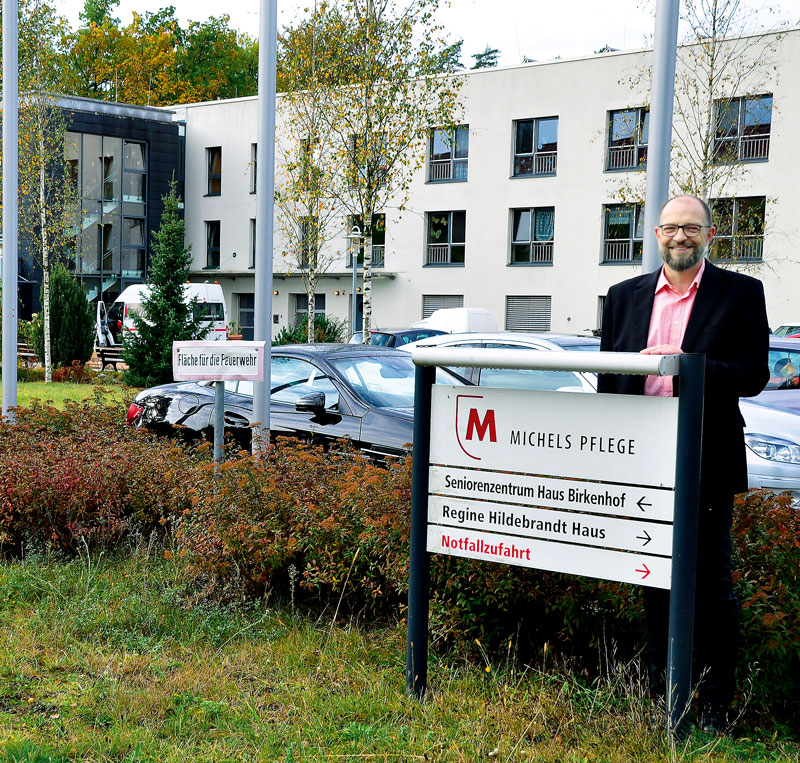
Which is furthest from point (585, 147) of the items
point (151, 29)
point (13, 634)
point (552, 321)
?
point (151, 29)

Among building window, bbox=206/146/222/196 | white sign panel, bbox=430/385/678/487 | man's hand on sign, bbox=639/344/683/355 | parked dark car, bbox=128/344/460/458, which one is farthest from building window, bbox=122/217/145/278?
man's hand on sign, bbox=639/344/683/355

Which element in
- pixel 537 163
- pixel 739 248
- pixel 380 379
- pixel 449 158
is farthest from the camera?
pixel 449 158

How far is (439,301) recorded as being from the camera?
128 ft

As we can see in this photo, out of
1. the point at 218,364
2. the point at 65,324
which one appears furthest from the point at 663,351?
the point at 65,324

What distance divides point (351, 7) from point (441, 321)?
9.31 metres

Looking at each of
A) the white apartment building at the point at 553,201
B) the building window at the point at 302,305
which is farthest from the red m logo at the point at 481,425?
the building window at the point at 302,305

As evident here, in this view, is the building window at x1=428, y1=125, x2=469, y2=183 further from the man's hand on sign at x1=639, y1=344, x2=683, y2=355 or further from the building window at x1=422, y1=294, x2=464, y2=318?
the man's hand on sign at x1=639, y1=344, x2=683, y2=355

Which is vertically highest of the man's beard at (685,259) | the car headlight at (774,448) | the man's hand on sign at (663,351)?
the man's beard at (685,259)

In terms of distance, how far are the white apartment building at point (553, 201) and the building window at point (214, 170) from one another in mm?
5244

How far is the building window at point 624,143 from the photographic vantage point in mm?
33469

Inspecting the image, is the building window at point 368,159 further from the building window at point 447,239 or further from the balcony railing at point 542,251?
the building window at point 447,239

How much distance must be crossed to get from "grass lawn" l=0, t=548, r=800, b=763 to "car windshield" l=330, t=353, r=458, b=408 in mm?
3042

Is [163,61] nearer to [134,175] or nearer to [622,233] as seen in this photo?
[134,175]

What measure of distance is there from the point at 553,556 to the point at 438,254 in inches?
1411
